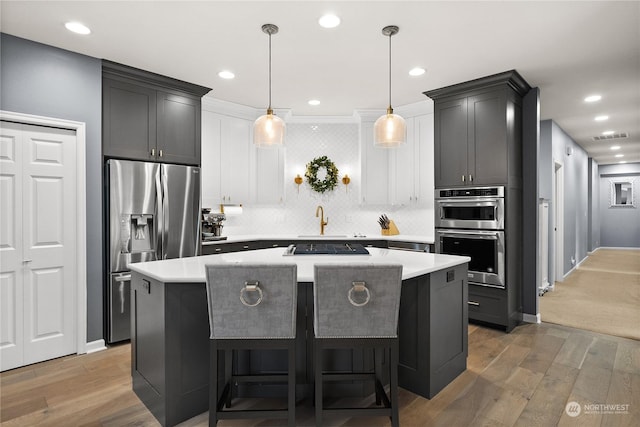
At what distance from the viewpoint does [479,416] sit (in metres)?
2.21

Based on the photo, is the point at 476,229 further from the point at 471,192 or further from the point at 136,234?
the point at 136,234

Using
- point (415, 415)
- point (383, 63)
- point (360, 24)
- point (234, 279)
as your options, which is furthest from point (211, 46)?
point (415, 415)

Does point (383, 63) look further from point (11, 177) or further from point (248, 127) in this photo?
point (11, 177)

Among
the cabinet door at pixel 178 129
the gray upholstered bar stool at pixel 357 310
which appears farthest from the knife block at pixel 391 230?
the gray upholstered bar stool at pixel 357 310

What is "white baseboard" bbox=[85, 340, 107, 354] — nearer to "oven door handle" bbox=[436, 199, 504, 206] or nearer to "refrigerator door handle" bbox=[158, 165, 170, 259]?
"refrigerator door handle" bbox=[158, 165, 170, 259]

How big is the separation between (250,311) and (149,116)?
2.80 metres

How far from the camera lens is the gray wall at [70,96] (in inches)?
113

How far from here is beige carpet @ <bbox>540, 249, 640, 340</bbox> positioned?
3.98 m

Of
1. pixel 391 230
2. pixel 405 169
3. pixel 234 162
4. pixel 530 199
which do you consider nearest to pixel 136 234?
pixel 234 162

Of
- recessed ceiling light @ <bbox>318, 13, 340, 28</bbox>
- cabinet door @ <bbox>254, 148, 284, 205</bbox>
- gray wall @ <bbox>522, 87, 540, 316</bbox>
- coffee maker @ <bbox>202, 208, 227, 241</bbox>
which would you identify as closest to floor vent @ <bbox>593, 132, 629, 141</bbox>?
gray wall @ <bbox>522, 87, 540, 316</bbox>

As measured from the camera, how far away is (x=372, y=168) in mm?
5219

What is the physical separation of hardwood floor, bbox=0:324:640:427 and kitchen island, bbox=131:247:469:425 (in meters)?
0.14

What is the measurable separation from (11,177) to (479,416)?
12.6ft

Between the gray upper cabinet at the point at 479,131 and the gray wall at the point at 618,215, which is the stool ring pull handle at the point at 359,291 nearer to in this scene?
the gray upper cabinet at the point at 479,131
